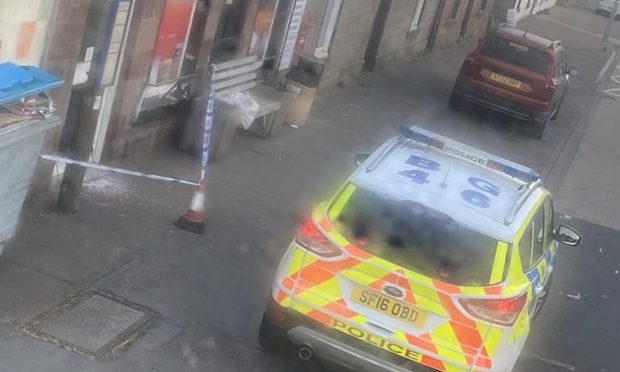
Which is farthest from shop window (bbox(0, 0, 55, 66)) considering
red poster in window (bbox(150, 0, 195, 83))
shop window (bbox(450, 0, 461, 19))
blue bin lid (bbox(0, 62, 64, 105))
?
shop window (bbox(450, 0, 461, 19))

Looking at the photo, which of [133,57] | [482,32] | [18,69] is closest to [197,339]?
[18,69]

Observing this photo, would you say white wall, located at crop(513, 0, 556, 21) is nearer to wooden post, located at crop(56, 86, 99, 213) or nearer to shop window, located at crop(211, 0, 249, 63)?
shop window, located at crop(211, 0, 249, 63)

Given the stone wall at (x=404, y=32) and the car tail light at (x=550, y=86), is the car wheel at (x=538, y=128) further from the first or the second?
the stone wall at (x=404, y=32)

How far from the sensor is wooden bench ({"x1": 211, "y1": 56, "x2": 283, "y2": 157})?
11867mm

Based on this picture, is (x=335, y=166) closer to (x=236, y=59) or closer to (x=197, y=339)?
(x=236, y=59)


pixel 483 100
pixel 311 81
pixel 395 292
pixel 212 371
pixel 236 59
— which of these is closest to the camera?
pixel 395 292

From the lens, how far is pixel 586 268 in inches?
453

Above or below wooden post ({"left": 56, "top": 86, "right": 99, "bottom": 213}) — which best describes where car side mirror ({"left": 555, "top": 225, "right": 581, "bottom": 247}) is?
above

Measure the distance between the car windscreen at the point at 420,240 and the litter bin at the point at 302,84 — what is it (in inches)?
303

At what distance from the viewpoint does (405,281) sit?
640 cm

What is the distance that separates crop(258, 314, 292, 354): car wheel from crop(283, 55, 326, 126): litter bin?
7222 mm

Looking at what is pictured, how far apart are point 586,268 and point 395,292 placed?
5715mm

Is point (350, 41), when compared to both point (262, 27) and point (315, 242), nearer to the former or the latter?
point (262, 27)

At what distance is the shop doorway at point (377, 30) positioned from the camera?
20016 millimetres
